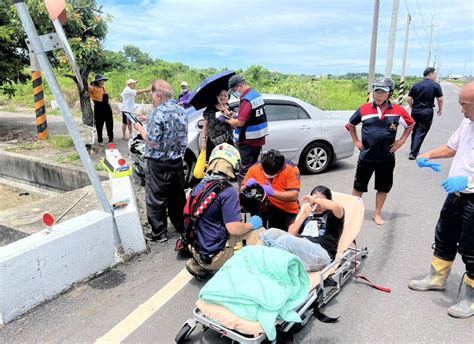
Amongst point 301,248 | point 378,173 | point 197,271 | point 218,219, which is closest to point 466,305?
point 301,248

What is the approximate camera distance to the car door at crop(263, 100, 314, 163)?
6738 millimetres

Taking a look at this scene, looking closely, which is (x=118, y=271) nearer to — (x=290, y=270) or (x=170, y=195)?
(x=170, y=195)

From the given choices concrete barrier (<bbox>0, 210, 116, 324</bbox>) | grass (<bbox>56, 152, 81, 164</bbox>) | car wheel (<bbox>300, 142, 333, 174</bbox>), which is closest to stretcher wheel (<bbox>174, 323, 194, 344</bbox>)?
concrete barrier (<bbox>0, 210, 116, 324</bbox>)

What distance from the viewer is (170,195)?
4445 millimetres

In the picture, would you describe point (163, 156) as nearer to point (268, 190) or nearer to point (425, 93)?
point (268, 190)

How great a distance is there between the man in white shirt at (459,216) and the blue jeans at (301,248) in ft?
3.58

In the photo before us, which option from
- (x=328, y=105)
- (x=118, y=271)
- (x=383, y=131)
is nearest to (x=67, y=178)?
(x=118, y=271)

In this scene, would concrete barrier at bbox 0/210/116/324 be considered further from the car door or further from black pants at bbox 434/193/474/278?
the car door

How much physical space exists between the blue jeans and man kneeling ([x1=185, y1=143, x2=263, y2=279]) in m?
0.27

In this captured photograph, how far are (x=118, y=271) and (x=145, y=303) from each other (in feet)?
2.20

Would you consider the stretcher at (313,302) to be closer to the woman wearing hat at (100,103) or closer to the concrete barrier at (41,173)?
the concrete barrier at (41,173)

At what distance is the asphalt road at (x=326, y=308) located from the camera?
2.82m

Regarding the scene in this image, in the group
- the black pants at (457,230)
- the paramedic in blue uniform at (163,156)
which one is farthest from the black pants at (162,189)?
the black pants at (457,230)

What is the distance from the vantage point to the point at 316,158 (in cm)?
721
